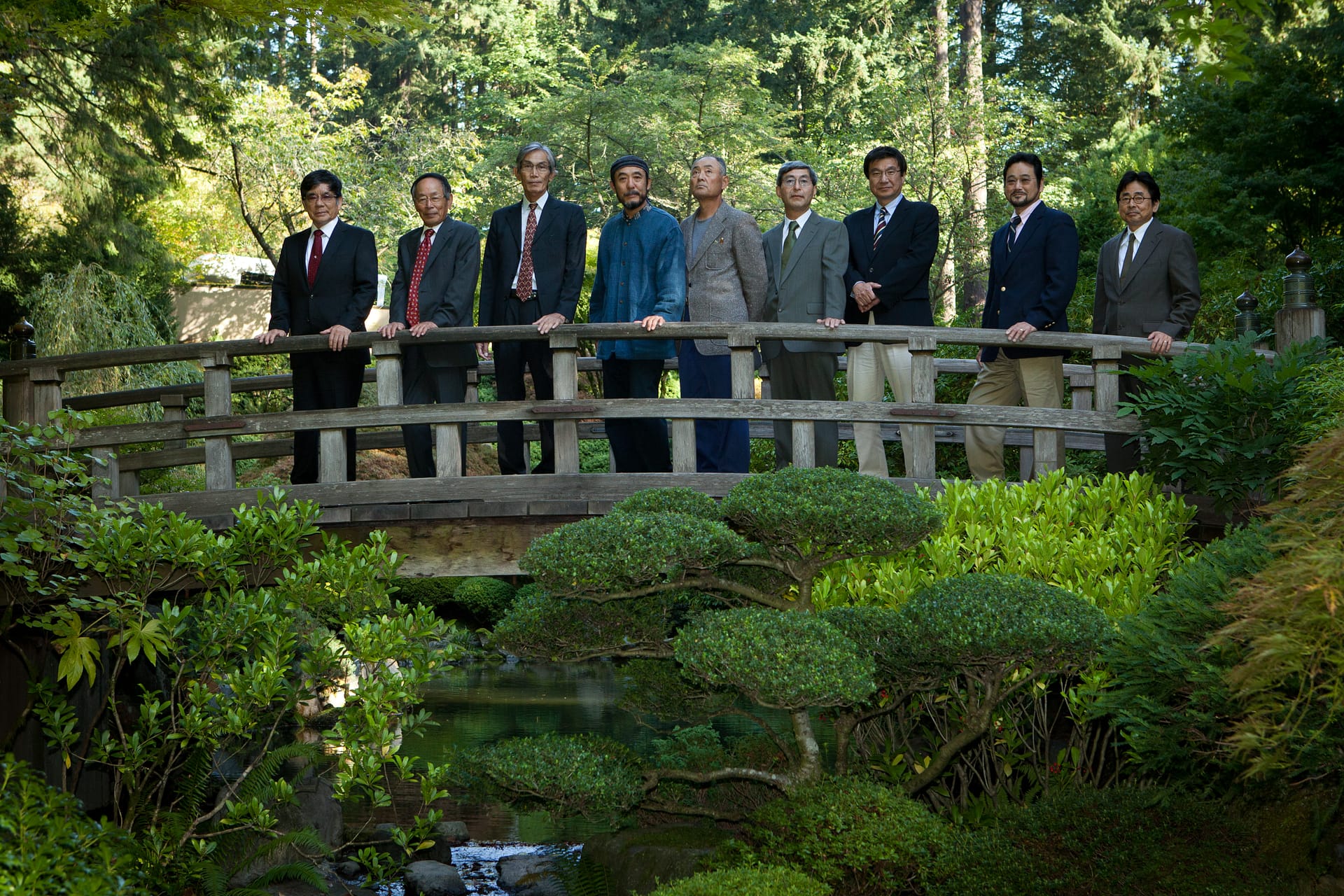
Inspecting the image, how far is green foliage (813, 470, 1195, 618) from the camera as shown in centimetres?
619

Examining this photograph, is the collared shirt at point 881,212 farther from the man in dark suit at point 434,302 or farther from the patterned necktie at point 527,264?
the man in dark suit at point 434,302

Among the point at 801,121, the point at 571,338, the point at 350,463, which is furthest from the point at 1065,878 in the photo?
the point at 801,121

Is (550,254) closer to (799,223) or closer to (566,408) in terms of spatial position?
(566,408)

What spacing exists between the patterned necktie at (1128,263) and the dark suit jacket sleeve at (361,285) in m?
4.50

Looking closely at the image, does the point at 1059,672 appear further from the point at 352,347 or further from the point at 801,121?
the point at 801,121

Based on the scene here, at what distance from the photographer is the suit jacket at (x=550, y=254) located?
766 centimetres

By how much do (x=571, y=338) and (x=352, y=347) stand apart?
1348 millimetres

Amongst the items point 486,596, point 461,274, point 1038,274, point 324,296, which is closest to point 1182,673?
point 1038,274

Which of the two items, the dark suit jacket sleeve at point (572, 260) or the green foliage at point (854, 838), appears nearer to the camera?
the green foliage at point (854, 838)

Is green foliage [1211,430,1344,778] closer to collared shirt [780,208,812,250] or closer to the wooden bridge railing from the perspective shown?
the wooden bridge railing

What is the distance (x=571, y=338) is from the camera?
716 centimetres

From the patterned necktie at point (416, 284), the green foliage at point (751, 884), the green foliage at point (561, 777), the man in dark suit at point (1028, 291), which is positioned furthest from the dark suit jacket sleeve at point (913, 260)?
the green foliage at point (751, 884)

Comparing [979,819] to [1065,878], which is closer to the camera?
[1065,878]

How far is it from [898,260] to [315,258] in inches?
140
